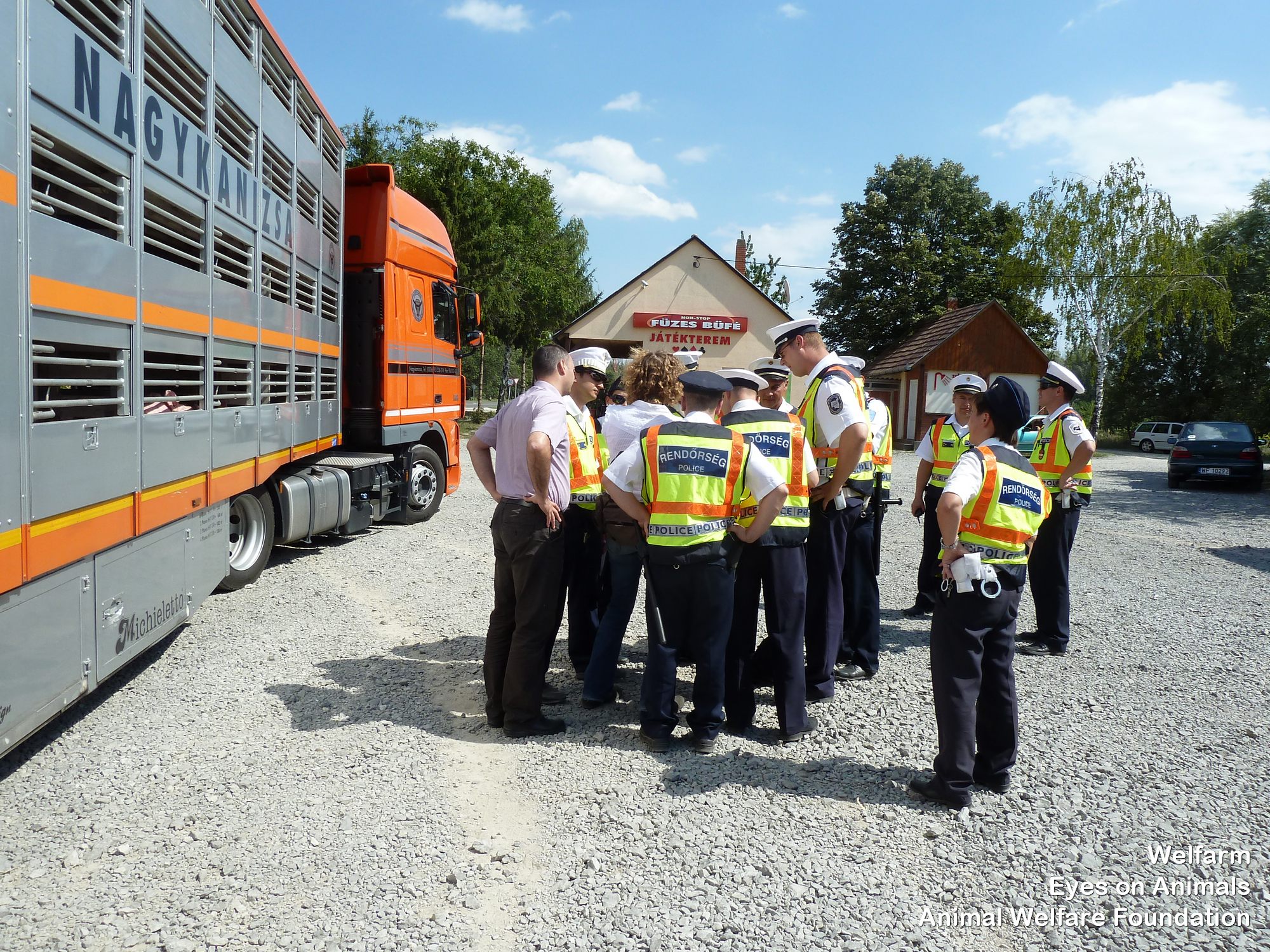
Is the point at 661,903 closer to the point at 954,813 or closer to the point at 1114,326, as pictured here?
the point at 954,813

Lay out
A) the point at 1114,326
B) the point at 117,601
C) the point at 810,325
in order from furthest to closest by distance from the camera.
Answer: the point at 1114,326 → the point at 810,325 → the point at 117,601

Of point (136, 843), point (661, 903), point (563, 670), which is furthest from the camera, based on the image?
point (563, 670)

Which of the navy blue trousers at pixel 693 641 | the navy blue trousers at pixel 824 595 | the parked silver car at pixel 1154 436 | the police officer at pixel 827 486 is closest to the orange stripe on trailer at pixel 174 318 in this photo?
the navy blue trousers at pixel 693 641

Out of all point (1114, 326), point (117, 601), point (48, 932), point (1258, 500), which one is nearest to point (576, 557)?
point (117, 601)

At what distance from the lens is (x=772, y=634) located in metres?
4.08

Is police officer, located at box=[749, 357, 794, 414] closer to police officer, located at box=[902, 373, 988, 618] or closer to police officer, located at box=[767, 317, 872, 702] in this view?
police officer, located at box=[767, 317, 872, 702]

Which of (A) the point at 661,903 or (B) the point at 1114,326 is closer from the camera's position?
(A) the point at 661,903

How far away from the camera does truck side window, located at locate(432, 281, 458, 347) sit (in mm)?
9867

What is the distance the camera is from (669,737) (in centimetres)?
405

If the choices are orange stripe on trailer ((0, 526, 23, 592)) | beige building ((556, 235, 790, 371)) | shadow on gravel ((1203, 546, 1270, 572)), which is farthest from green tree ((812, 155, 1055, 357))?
orange stripe on trailer ((0, 526, 23, 592))

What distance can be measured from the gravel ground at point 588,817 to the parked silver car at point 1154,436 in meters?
33.9

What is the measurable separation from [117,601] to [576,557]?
2.32m

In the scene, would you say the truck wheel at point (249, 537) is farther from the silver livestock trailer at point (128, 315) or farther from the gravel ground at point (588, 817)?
the gravel ground at point (588, 817)

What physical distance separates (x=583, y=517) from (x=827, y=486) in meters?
1.38
